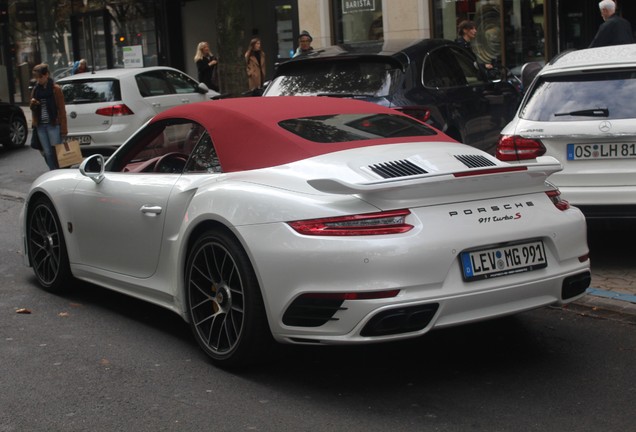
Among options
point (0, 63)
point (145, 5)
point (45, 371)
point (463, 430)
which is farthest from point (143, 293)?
point (0, 63)

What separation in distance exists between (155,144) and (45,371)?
1.74 meters

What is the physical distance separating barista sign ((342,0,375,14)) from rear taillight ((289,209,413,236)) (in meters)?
17.2

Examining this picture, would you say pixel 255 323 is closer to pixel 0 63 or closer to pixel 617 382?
pixel 617 382

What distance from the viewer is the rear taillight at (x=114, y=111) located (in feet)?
53.7

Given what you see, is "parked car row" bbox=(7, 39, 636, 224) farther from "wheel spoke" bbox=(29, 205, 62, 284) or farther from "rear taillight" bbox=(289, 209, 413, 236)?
"wheel spoke" bbox=(29, 205, 62, 284)

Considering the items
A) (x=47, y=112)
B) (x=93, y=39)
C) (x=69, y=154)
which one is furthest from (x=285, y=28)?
(x=69, y=154)

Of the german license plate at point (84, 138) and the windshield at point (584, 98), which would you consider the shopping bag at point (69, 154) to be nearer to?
the german license plate at point (84, 138)

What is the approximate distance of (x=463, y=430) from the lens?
462cm

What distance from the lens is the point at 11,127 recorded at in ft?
68.7

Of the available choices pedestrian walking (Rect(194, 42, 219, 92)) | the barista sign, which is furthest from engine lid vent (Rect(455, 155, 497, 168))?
pedestrian walking (Rect(194, 42, 219, 92))

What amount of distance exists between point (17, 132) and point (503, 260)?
1761cm

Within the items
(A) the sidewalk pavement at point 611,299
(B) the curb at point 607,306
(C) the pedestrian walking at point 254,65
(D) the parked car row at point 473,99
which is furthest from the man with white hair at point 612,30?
(C) the pedestrian walking at point 254,65

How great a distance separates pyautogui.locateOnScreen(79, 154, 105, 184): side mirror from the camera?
6.95 metres

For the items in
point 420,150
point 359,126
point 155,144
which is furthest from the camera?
point 155,144
